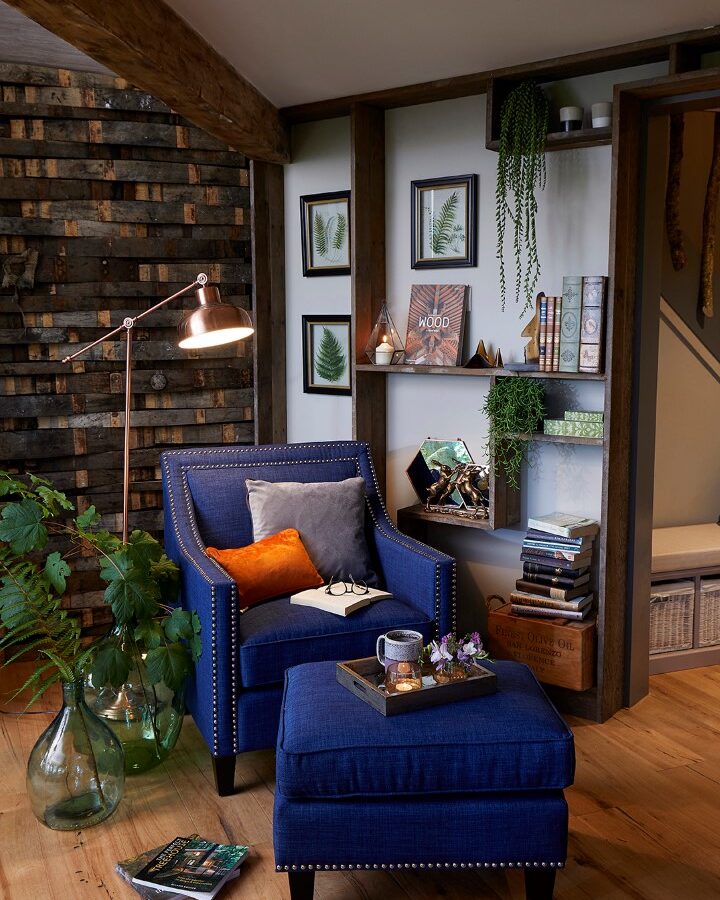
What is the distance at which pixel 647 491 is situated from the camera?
11.6 ft

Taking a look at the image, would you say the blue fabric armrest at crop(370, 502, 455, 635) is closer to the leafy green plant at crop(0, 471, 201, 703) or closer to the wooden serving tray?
the wooden serving tray

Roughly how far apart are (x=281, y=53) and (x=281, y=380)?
148 cm

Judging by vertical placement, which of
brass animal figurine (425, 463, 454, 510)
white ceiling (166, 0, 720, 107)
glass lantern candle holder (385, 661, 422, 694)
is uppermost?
white ceiling (166, 0, 720, 107)

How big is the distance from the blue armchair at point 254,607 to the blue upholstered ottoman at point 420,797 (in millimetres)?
609

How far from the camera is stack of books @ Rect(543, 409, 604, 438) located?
3.39m

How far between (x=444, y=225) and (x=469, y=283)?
10.3 inches

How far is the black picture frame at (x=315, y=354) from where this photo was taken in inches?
165

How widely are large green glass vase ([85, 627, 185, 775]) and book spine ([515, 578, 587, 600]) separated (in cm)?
129

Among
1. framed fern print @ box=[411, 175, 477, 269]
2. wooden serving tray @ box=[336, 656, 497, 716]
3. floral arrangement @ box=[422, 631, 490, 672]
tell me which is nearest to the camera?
wooden serving tray @ box=[336, 656, 497, 716]

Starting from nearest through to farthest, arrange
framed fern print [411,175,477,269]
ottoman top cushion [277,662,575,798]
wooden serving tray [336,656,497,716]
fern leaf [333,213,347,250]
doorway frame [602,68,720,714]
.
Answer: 1. ottoman top cushion [277,662,575,798]
2. wooden serving tray [336,656,497,716]
3. doorway frame [602,68,720,714]
4. framed fern print [411,175,477,269]
5. fern leaf [333,213,347,250]

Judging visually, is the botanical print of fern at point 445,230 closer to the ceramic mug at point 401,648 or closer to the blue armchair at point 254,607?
the blue armchair at point 254,607

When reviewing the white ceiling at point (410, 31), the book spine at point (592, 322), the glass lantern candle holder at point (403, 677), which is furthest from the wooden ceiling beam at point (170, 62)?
the glass lantern candle holder at point (403, 677)

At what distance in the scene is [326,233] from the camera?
13.8ft

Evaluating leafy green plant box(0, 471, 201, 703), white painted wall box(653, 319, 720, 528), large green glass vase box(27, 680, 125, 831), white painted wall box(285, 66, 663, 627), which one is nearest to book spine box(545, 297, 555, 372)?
white painted wall box(285, 66, 663, 627)
